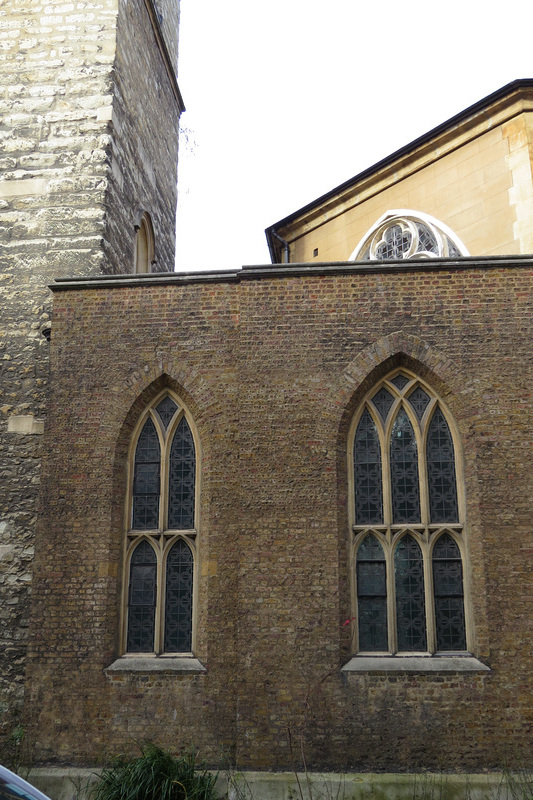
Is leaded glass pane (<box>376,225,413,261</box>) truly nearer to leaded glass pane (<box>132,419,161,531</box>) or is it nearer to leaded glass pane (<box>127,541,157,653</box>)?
Result: leaded glass pane (<box>132,419,161,531</box>)

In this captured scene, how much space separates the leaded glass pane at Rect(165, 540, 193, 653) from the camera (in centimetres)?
940

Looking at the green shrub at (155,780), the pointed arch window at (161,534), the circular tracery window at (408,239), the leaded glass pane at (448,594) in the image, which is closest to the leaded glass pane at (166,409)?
the pointed arch window at (161,534)

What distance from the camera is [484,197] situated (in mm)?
14781

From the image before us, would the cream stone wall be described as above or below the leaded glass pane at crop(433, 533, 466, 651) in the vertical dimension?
above

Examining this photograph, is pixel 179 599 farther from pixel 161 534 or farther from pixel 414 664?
pixel 414 664

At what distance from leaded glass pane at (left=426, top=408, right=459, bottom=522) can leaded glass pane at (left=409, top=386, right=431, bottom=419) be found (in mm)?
160

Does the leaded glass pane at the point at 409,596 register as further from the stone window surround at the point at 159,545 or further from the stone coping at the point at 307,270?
the stone coping at the point at 307,270

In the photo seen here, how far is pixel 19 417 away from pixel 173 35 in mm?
11443

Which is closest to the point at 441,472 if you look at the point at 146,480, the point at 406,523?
the point at 406,523

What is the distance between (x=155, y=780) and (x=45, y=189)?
8699mm

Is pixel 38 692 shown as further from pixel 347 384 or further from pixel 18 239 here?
pixel 18 239

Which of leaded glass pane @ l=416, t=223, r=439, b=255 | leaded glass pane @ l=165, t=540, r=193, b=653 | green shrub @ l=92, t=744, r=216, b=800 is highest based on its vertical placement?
leaded glass pane @ l=416, t=223, r=439, b=255

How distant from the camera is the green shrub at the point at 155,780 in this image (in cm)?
792

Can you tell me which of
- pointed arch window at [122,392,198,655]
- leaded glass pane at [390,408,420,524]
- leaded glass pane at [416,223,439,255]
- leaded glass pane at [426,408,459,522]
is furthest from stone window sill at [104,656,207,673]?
leaded glass pane at [416,223,439,255]
